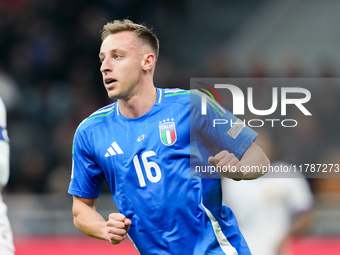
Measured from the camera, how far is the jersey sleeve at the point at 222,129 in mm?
3996

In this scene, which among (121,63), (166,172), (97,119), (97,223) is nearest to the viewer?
(166,172)

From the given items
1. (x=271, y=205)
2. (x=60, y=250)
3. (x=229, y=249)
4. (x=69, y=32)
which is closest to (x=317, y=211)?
(x=271, y=205)

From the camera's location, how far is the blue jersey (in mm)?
3924

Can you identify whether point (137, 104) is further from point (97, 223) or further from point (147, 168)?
point (97, 223)

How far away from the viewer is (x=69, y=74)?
472 inches

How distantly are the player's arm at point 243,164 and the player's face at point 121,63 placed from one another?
2.73 feet

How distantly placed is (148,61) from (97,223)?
1089 mm

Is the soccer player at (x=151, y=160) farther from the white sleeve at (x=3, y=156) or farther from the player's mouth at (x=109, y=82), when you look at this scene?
the white sleeve at (x=3, y=156)

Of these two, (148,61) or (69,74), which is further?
(69,74)

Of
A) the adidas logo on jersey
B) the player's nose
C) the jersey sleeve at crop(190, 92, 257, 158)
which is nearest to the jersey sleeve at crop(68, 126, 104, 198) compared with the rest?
the adidas logo on jersey

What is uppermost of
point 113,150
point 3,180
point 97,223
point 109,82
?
point 109,82

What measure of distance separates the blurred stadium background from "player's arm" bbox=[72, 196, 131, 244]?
454 centimetres

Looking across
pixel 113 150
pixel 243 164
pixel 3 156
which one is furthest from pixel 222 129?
pixel 3 156

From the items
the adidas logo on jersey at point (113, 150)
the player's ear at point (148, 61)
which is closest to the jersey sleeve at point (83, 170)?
the adidas logo on jersey at point (113, 150)
